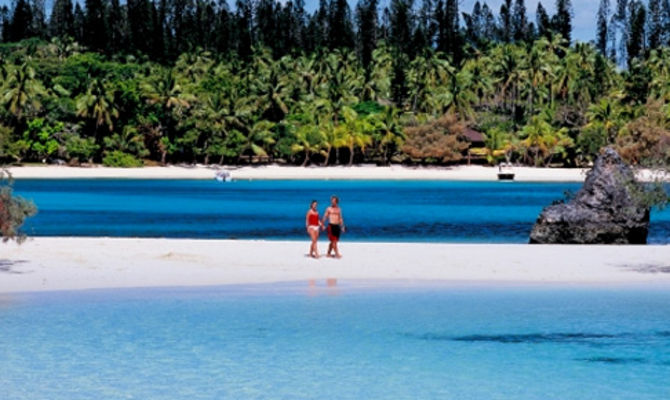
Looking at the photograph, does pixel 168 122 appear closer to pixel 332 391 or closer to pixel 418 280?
pixel 418 280

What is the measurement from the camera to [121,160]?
11012cm

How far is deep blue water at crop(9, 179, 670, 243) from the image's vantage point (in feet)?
140

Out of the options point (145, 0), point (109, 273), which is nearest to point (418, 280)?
point (109, 273)

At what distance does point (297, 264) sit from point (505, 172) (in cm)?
8599

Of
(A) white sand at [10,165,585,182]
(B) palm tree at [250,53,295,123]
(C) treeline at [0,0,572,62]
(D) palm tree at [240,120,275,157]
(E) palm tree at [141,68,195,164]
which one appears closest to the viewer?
(A) white sand at [10,165,585,182]

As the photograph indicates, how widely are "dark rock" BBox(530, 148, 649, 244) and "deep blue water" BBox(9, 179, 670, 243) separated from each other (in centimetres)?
182

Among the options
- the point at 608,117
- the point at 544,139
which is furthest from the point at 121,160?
the point at 608,117

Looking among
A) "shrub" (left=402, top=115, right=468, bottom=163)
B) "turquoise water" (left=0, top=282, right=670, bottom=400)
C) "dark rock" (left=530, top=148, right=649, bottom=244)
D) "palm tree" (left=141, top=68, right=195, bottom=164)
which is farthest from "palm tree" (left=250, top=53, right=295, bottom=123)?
"turquoise water" (left=0, top=282, right=670, bottom=400)

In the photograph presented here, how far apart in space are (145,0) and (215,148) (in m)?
87.7

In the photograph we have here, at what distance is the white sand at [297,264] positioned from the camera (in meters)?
25.2

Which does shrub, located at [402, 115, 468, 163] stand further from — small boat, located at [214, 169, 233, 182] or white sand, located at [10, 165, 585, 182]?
small boat, located at [214, 169, 233, 182]

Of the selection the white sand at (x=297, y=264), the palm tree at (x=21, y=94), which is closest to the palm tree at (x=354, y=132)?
the palm tree at (x=21, y=94)

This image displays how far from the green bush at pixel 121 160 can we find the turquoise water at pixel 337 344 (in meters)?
88.4

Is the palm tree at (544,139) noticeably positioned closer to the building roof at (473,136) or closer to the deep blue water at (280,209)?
the building roof at (473,136)
